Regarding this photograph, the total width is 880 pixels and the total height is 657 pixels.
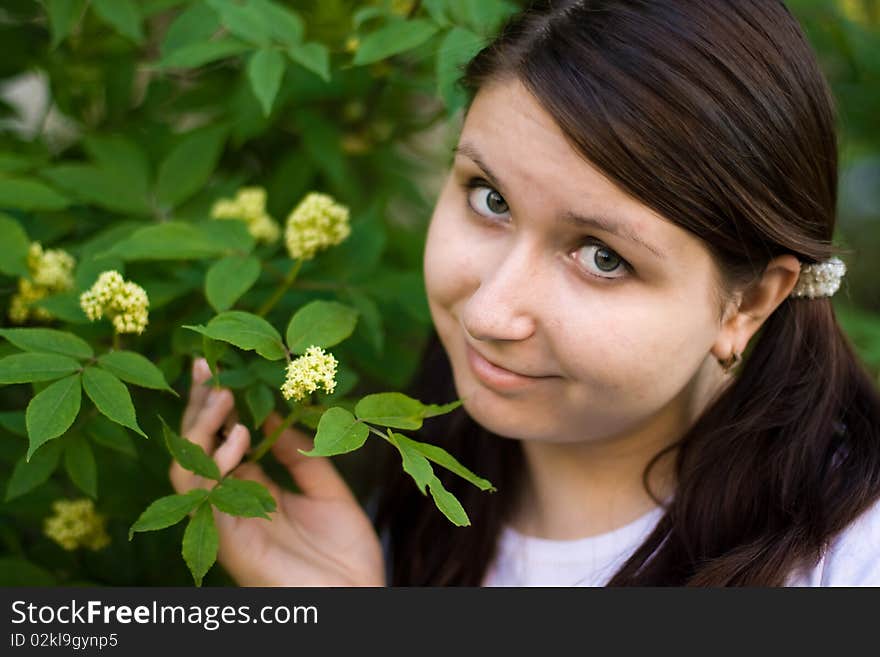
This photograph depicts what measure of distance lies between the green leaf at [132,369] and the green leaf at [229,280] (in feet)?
0.51

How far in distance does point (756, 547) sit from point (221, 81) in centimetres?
143

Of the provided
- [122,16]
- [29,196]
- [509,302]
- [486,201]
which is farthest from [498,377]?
[122,16]

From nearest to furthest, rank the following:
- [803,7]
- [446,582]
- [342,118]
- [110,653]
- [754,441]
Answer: [110,653] → [754,441] → [446,582] → [803,7] → [342,118]

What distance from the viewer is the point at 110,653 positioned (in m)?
1.44

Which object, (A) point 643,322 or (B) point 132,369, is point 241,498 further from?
(A) point 643,322

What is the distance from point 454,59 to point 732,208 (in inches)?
21.9

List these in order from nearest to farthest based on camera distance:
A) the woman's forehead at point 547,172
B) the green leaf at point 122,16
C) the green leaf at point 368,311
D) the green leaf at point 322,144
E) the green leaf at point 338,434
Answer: the green leaf at point 338,434 → the woman's forehead at point 547,172 → the green leaf at point 368,311 → the green leaf at point 122,16 → the green leaf at point 322,144

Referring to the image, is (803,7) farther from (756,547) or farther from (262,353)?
(262,353)

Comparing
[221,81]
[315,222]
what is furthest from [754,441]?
[221,81]

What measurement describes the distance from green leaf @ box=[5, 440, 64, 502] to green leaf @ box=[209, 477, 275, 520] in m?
0.29

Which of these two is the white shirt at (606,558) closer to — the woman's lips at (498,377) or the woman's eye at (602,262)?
the woman's lips at (498,377)

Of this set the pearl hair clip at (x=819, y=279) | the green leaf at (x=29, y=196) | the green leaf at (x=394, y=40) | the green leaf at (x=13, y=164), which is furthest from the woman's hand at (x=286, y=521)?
the pearl hair clip at (x=819, y=279)

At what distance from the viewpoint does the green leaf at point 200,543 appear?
1.36 meters

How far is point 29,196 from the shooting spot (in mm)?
1659
